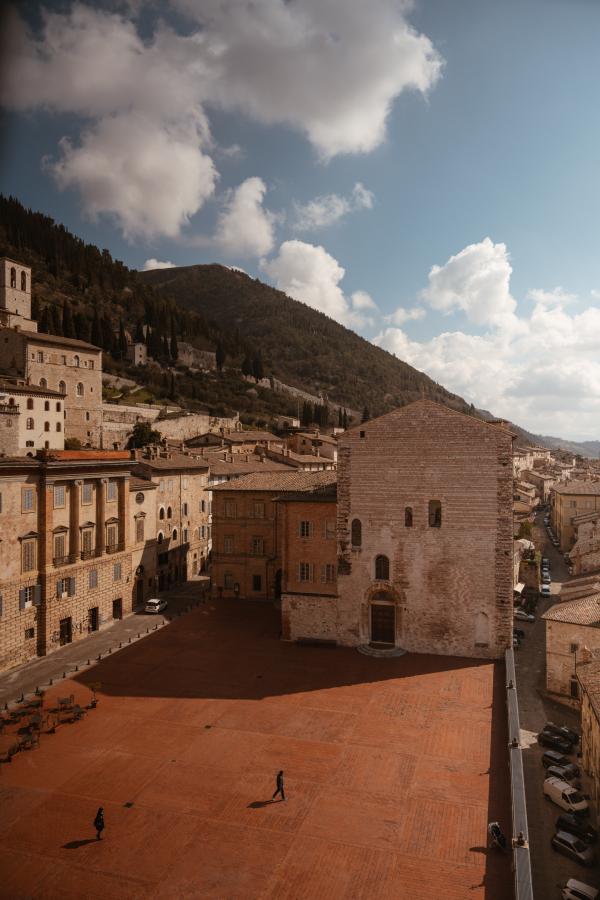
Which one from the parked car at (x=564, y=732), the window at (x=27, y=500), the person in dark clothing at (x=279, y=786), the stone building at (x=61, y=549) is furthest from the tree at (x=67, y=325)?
the person in dark clothing at (x=279, y=786)

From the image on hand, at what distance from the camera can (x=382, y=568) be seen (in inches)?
1335

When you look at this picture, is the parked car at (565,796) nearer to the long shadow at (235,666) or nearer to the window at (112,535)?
the long shadow at (235,666)

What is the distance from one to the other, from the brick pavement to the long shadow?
146 mm

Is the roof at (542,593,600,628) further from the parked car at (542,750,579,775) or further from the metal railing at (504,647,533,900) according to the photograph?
the metal railing at (504,647,533,900)

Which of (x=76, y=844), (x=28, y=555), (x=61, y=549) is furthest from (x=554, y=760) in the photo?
(x=28, y=555)

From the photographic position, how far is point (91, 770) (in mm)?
21312

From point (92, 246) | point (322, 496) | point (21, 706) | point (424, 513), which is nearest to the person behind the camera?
point (21, 706)

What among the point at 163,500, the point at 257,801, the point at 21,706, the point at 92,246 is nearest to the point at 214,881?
the point at 257,801

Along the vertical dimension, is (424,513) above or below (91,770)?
above

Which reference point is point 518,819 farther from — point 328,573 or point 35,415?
point 35,415

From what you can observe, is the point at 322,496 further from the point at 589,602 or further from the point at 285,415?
the point at 285,415

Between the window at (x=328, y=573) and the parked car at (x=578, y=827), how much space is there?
54.0 ft

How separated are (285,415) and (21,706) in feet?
386

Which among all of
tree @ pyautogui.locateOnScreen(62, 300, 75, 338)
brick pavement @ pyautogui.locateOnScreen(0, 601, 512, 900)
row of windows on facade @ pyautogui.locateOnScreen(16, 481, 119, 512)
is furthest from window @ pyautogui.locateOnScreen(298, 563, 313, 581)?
tree @ pyautogui.locateOnScreen(62, 300, 75, 338)
